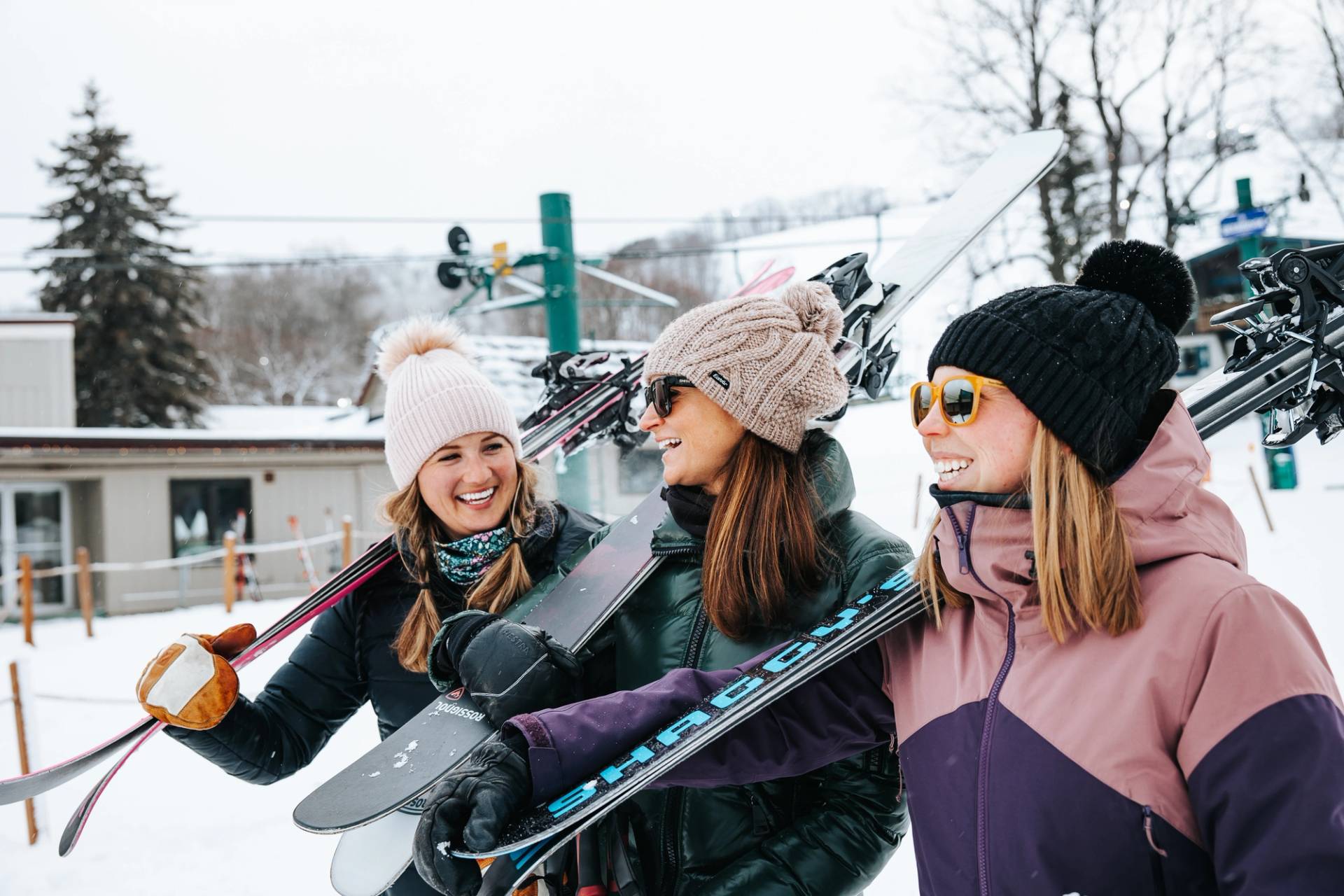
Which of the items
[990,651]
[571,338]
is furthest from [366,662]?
[571,338]

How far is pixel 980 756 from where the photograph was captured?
3.64 ft

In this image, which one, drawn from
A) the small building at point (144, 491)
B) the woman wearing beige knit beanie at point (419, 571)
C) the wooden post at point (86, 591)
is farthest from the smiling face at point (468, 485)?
the small building at point (144, 491)

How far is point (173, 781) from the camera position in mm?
5172

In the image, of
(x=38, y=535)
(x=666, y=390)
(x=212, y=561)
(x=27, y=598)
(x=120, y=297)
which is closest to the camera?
(x=666, y=390)

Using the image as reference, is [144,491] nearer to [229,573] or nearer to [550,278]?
[229,573]

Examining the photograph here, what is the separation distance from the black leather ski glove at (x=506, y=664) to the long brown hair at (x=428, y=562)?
14.1 inches

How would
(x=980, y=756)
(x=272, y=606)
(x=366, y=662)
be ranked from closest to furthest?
(x=980, y=756) < (x=366, y=662) < (x=272, y=606)

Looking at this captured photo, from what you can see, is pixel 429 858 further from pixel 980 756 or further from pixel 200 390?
pixel 200 390

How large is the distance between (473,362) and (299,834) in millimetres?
3220

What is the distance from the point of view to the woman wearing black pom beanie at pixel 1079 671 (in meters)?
0.91

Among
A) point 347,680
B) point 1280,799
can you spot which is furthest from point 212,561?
point 1280,799

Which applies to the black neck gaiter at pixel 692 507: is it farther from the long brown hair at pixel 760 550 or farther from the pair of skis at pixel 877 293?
the pair of skis at pixel 877 293

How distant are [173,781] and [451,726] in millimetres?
4535

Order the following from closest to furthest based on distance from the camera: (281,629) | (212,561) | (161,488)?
(281,629), (161,488), (212,561)
